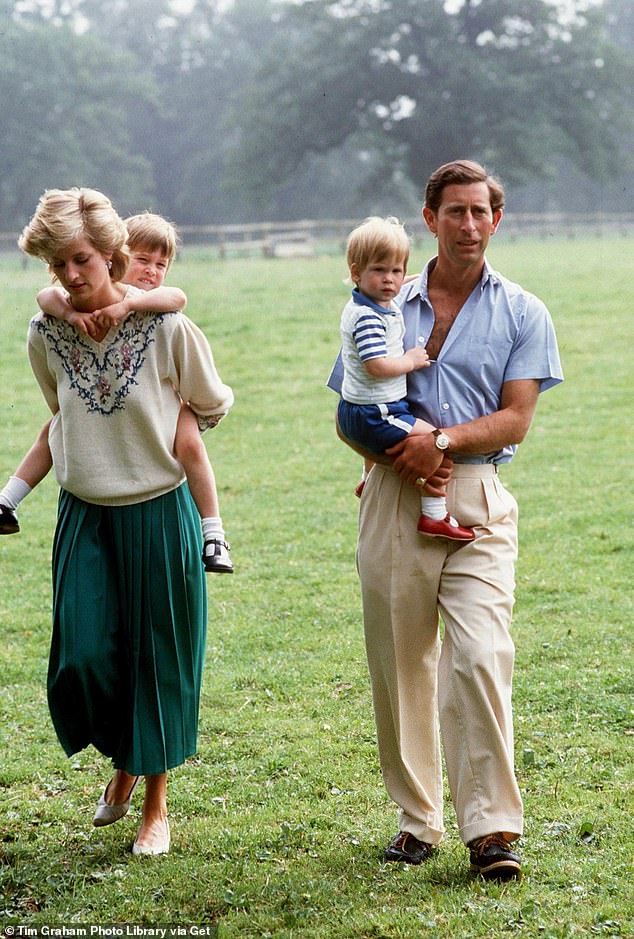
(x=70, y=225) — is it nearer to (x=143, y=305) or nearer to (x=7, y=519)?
(x=143, y=305)

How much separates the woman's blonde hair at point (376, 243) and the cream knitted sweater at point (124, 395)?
559 millimetres

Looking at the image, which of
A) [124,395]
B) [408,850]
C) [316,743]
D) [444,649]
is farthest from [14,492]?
[316,743]

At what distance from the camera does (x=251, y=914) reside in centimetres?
384

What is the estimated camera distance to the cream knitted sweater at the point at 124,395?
13.4 ft

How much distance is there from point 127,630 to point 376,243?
4.95 feet

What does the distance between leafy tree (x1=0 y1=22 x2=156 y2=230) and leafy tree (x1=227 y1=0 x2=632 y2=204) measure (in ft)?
20.7

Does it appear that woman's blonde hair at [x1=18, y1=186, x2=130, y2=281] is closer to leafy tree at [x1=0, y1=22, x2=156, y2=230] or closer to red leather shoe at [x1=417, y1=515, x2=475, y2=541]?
red leather shoe at [x1=417, y1=515, x2=475, y2=541]

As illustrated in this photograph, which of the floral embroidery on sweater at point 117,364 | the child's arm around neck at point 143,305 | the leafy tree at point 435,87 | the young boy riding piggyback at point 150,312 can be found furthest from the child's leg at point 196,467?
the leafy tree at point 435,87

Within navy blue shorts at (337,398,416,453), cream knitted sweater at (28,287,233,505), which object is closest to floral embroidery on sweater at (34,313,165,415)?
cream knitted sweater at (28,287,233,505)

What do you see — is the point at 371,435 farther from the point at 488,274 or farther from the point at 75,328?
the point at 75,328

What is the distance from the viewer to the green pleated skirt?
4172 millimetres

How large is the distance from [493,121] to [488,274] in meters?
52.2

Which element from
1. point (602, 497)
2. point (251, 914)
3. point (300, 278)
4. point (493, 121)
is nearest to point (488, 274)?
point (251, 914)

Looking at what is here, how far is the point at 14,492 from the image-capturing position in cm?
429
